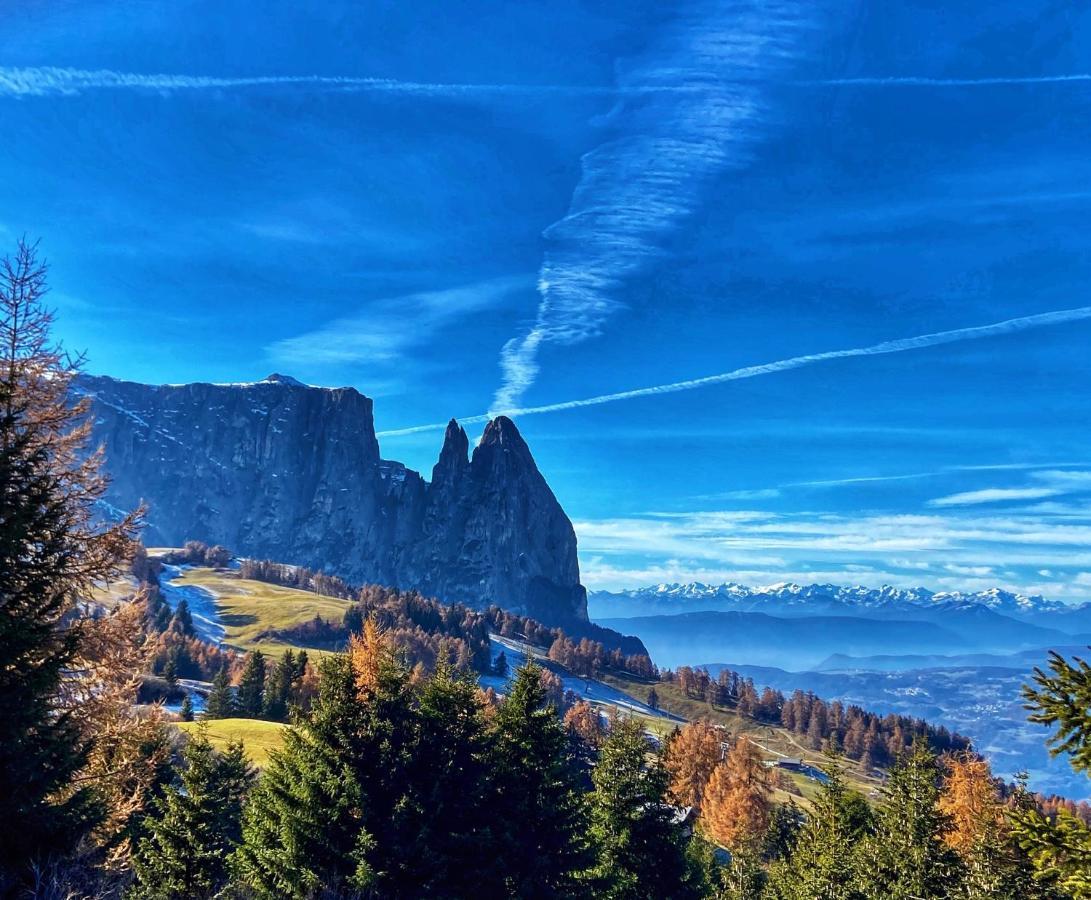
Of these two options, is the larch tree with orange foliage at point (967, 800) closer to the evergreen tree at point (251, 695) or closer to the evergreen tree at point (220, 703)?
the evergreen tree at point (251, 695)

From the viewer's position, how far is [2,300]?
2183 centimetres

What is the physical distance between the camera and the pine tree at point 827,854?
37250mm

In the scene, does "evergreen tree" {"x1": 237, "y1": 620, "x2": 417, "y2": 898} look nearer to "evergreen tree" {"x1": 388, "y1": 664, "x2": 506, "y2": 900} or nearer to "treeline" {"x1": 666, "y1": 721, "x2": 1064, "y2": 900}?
"evergreen tree" {"x1": 388, "y1": 664, "x2": 506, "y2": 900}

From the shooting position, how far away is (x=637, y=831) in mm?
41344

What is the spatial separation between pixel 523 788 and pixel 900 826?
22.0 metres

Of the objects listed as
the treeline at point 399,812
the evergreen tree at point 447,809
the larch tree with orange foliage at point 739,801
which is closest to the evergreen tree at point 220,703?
the treeline at point 399,812

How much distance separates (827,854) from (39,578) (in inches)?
1610

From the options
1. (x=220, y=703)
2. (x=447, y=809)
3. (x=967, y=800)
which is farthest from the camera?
(x=220, y=703)

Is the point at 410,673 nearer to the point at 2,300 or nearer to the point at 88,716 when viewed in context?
the point at 88,716

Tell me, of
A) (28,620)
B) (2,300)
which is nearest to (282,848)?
(28,620)

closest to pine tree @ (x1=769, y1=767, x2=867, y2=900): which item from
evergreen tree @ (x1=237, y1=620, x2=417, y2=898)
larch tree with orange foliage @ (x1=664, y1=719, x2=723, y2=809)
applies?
evergreen tree @ (x1=237, y1=620, x2=417, y2=898)

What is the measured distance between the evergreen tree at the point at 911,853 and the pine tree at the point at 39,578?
33119 millimetres

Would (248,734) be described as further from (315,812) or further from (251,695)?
(315,812)

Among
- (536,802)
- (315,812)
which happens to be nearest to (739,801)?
(536,802)
